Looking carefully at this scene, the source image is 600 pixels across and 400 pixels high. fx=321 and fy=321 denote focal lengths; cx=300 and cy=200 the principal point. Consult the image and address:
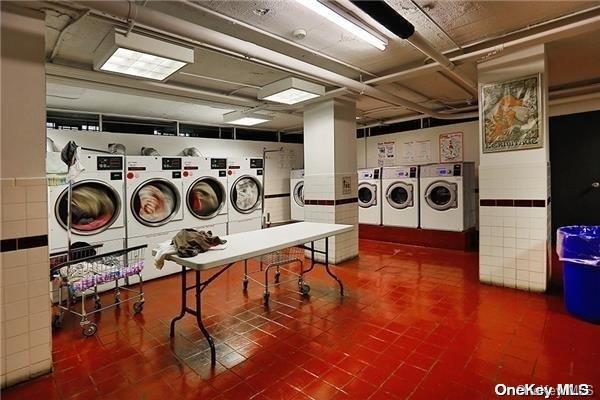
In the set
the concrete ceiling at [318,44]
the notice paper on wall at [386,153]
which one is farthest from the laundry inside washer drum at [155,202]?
the notice paper on wall at [386,153]

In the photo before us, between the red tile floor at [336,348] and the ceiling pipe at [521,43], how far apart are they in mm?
2489

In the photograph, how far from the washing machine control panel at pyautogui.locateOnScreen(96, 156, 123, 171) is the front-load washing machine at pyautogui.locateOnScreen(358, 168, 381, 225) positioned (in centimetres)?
441

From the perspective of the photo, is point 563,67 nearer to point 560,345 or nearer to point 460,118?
point 460,118

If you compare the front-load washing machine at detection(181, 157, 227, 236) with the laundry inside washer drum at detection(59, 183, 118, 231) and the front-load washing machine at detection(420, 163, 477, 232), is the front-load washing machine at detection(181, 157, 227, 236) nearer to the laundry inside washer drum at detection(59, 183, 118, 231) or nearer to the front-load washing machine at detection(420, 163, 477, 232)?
the laundry inside washer drum at detection(59, 183, 118, 231)

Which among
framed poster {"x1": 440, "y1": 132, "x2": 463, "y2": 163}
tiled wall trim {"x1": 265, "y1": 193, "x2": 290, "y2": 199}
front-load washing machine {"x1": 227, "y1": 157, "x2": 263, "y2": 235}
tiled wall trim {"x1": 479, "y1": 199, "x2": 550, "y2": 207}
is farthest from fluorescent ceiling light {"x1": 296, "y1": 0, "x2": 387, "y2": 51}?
tiled wall trim {"x1": 265, "y1": 193, "x2": 290, "y2": 199}

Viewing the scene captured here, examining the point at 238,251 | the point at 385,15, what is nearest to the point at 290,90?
the point at 385,15

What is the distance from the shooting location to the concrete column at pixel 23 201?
210 centimetres

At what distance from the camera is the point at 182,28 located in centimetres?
224

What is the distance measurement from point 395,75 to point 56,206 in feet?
13.3

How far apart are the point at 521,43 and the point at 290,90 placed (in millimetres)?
2339

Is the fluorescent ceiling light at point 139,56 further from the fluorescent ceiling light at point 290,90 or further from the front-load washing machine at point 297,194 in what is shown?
the front-load washing machine at point 297,194

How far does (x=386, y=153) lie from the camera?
731 cm

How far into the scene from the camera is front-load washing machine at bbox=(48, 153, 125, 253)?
11.6 feet

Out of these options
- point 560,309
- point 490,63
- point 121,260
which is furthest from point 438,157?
point 121,260
